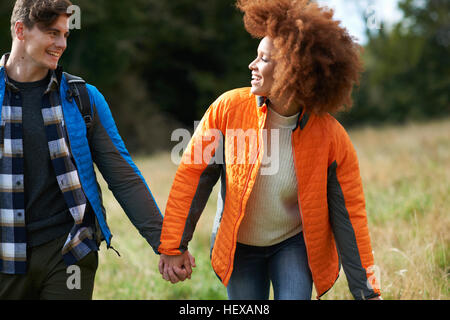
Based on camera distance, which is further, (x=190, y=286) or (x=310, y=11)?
(x=190, y=286)

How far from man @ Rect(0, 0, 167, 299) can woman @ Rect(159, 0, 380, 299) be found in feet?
1.72

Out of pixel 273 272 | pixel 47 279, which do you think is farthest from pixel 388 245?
pixel 47 279

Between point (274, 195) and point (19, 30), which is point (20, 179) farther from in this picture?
point (274, 195)

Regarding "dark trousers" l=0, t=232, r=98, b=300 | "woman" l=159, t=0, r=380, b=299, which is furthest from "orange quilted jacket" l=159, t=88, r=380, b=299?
"dark trousers" l=0, t=232, r=98, b=300

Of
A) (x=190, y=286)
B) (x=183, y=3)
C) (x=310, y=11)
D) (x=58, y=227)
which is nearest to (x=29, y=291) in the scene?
(x=58, y=227)

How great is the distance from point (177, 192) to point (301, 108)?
2.79 feet

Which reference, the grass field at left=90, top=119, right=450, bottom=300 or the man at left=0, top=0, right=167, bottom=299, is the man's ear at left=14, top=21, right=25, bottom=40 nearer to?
the man at left=0, top=0, right=167, bottom=299

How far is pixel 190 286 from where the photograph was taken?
16.5 feet

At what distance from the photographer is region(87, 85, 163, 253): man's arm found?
294 centimetres

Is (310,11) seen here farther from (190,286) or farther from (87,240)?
(190,286)

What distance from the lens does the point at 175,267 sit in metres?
2.99

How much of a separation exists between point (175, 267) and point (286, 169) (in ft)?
2.86
